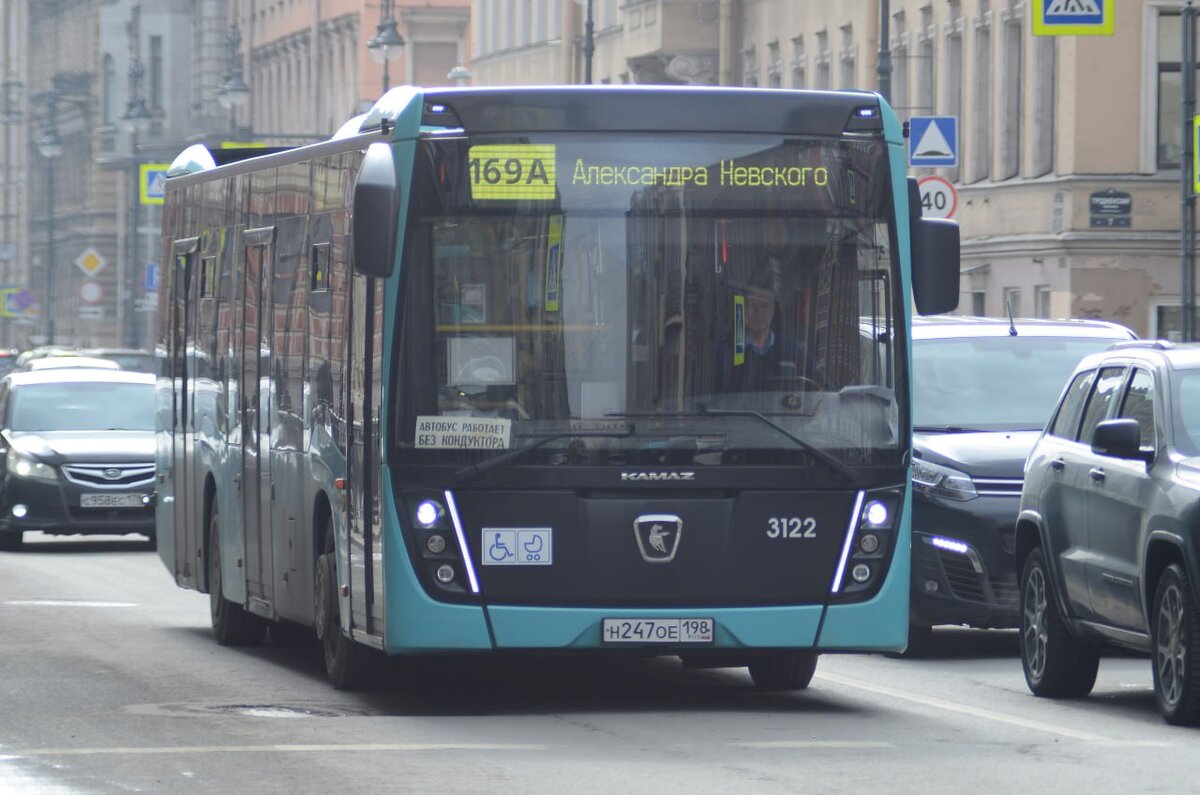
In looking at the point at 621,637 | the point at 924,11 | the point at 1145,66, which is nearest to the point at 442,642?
the point at 621,637

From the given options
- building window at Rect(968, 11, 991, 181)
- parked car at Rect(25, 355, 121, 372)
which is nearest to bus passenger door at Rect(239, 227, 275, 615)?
building window at Rect(968, 11, 991, 181)

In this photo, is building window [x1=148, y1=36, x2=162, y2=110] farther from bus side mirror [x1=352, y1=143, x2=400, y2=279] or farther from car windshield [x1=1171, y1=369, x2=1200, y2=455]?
bus side mirror [x1=352, y1=143, x2=400, y2=279]

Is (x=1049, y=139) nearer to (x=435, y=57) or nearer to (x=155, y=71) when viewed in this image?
(x=435, y=57)

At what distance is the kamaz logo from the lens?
13008mm

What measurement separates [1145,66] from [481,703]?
28.5 m

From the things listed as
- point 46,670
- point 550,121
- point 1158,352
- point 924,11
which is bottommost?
A: point 46,670

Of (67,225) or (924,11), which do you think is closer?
(924,11)

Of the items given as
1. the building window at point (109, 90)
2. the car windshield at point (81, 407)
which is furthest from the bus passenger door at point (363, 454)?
the building window at point (109, 90)

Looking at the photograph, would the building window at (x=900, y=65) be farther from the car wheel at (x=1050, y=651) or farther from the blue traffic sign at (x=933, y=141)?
the car wheel at (x=1050, y=651)

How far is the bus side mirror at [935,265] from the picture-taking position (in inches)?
527

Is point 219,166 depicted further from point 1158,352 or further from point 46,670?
point 1158,352

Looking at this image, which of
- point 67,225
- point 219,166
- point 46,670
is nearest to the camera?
point 46,670

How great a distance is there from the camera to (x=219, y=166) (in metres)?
17.8

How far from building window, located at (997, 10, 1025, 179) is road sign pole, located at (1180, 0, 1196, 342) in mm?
7166
